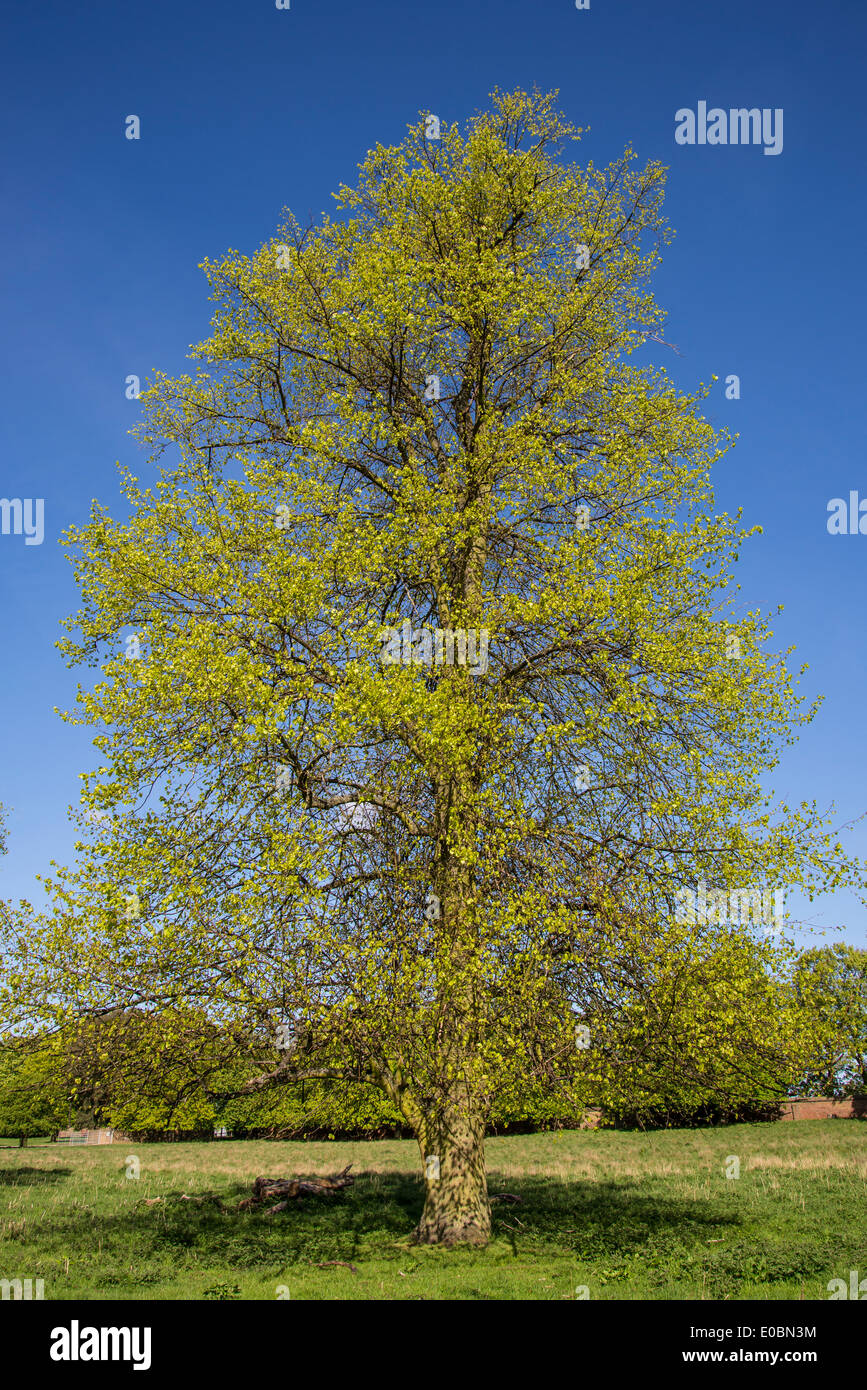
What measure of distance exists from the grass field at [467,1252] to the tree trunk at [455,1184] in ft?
1.30

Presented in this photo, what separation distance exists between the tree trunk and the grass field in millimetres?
398

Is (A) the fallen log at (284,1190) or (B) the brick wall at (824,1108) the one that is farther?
(B) the brick wall at (824,1108)

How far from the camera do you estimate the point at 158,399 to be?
1712 cm

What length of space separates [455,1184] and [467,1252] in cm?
89

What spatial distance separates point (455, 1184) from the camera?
1267 centimetres

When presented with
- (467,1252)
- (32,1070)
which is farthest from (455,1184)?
(32,1070)

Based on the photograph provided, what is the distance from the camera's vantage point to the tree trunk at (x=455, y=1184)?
12524mm

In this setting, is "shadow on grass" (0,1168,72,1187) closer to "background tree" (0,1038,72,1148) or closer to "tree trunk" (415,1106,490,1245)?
"background tree" (0,1038,72,1148)

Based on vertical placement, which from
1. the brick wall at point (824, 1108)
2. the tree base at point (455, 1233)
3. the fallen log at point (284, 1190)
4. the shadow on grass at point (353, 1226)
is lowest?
the brick wall at point (824, 1108)

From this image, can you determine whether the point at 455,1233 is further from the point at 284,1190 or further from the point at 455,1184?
the point at 284,1190

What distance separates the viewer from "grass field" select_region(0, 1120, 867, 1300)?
10.4 metres

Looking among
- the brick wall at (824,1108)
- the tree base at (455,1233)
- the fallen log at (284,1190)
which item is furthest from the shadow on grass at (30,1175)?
the brick wall at (824,1108)

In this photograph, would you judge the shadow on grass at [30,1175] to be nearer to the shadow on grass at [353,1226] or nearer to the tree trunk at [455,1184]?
the shadow on grass at [353,1226]
